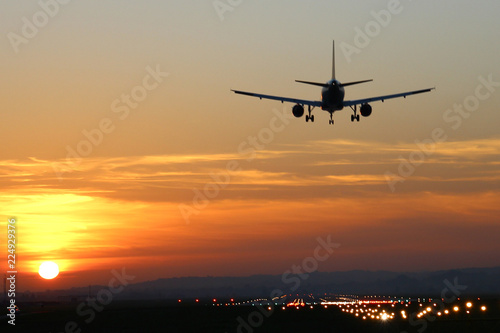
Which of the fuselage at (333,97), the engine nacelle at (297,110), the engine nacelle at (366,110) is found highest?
the fuselage at (333,97)

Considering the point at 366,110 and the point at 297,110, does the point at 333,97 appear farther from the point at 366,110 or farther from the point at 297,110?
the point at 297,110

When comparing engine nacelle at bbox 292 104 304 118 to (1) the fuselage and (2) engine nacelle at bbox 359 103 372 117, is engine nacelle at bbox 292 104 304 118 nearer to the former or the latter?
(1) the fuselage

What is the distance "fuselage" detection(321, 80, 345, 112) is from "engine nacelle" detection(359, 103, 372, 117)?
3.03 m

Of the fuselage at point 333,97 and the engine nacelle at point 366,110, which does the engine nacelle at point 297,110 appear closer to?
the fuselage at point 333,97

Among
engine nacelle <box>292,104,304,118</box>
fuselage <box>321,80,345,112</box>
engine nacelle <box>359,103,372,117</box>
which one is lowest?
engine nacelle <box>359,103,372,117</box>

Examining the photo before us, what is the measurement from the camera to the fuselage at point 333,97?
9488 centimetres

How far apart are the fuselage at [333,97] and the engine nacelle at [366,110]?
303cm

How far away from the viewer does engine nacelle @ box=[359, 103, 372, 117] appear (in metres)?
93.3

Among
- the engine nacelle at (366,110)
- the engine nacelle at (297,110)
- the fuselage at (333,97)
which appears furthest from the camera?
the fuselage at (333,97)

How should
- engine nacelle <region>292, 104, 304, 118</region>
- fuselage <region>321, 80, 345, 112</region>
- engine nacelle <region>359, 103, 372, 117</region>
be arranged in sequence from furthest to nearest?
fuselage <region>321, 80, 345, 112</region> < engine nacelle <region>292, 104, 304, 118</region> < engine nacelle <region>359, 103, 372, 117</region>

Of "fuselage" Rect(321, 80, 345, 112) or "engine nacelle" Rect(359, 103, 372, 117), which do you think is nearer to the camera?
"engine nacelle" Rect(359, 103, 372, 117)

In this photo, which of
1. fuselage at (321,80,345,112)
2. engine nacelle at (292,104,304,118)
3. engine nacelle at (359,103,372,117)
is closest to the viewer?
engine nacelle at (359,103,372,117)

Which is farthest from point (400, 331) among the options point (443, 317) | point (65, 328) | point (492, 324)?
point (65, 328)

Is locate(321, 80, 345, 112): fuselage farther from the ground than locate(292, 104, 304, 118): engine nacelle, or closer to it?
farther from the ground
